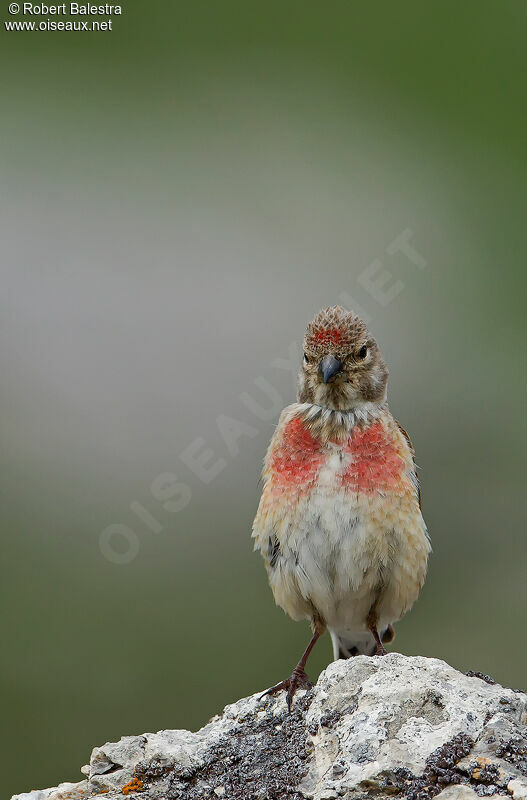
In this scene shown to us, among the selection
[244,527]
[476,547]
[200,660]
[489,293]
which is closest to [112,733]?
[200,660]

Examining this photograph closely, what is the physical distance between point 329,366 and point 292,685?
1.95m

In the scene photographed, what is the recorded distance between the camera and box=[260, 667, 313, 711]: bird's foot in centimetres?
471

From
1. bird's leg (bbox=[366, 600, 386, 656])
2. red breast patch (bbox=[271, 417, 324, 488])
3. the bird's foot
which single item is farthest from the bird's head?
the bird's foot

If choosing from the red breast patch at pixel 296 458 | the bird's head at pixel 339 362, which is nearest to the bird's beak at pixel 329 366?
the bird's head at pixel 339 362

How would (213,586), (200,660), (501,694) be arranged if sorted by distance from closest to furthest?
(501,694), (200,660), (213,586)

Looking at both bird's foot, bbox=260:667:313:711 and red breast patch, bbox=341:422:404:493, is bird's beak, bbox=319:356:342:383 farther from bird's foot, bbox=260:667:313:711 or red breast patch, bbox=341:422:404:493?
bird's foot, bbox=260:667:313:711

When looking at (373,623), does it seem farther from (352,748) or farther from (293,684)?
(352,748)

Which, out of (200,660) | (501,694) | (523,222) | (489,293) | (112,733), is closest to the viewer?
(501,694)

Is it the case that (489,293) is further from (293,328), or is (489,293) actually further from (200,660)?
(200,660)

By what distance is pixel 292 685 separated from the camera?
4879mm

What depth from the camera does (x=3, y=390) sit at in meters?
11.4

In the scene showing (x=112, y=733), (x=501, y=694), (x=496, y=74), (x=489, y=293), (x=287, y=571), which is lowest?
(x=501, y=694)

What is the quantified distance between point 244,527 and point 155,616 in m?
1.43

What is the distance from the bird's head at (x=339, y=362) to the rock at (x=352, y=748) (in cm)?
209
